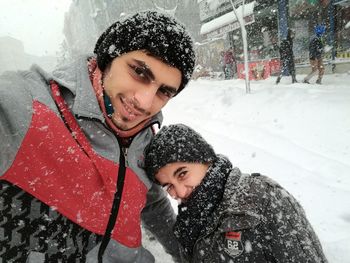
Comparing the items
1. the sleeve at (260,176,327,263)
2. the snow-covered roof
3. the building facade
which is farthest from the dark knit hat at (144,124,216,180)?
the snow-covered roof

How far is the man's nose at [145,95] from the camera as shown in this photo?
1.64m

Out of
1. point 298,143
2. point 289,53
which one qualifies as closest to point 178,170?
point 298,143

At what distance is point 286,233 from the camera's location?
167 centimetres

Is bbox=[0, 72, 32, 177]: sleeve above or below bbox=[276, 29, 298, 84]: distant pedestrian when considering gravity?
above

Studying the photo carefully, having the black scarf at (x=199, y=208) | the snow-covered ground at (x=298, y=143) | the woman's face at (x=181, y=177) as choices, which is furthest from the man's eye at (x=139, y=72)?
the snow-covered ground at (x=298, y=143)

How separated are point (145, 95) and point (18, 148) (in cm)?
70

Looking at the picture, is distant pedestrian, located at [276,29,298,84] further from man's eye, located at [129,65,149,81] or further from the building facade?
man's eye, located at [129,65,149,81]

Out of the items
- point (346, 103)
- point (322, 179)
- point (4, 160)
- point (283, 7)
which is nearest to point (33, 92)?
point (4, 160)

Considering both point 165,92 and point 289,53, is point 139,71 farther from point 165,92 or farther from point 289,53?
point 289,53

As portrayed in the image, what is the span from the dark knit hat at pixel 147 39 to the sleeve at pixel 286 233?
1.03 metres

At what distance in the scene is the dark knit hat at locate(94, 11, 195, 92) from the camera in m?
1.65

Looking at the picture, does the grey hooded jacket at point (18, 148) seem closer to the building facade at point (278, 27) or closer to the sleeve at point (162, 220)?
the sleeve at point (162, 220)

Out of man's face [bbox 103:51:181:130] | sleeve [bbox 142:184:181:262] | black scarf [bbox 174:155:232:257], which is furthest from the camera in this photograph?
sleeve [bbox 142:184:181:262]

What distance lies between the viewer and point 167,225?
2.37 metres
